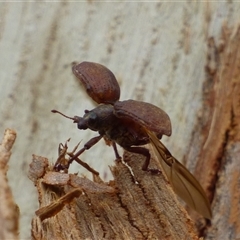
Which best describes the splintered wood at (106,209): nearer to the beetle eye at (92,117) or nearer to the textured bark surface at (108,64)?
the beetle eye at (92,117)

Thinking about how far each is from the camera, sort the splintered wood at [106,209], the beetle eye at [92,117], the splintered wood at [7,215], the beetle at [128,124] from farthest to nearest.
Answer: the beetle eye at [92,117], the beetle at [128,124], the splintered wood at [106,209], the splintered wood at [7,215]

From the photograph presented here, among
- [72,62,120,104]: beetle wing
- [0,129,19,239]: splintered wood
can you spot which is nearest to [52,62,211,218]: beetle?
[72,62,120,104]: beetle wing

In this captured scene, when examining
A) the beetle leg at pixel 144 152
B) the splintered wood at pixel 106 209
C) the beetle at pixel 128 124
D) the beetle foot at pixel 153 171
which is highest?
the beetle at pixel 128 124

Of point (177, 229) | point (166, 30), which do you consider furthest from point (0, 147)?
point (166, 30)

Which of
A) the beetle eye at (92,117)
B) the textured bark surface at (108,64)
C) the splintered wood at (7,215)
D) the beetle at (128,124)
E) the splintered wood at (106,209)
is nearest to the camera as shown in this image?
the splintered wood at (7,215)

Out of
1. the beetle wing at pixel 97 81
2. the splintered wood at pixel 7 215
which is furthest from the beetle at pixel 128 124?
the splintered wood at pixel 7 215
